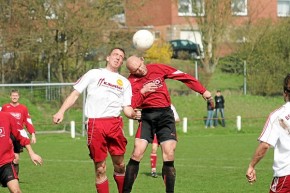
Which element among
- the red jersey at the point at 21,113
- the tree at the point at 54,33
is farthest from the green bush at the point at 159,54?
the red jersey at the point at 21,113

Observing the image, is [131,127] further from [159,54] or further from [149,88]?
[149,88]

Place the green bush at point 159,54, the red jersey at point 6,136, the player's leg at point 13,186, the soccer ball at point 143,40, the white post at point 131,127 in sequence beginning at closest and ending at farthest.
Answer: the player's leg at point 13,186, the red jersey at point 6,136, the soccer ball at point 143,40, the white post at point 131,127, the green bush at point 159,54

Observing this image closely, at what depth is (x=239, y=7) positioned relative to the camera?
45.0 meters

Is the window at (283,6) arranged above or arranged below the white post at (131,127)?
above

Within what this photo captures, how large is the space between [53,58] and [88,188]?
23955 millimetres

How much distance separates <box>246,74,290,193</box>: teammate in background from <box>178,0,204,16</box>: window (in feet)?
118

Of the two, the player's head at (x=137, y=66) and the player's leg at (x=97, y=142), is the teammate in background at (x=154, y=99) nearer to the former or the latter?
the player's head at (x=137, y=66)


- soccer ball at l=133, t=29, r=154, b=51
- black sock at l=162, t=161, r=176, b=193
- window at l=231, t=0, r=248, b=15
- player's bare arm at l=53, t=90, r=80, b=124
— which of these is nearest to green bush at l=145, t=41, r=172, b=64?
window at l=231, t=0, r=248, b=15

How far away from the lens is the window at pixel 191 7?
142 ft

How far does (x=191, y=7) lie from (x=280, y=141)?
37.1 m

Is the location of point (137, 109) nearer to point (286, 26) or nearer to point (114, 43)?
point (114, 43)

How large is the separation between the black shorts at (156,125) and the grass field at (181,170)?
77.5 inches

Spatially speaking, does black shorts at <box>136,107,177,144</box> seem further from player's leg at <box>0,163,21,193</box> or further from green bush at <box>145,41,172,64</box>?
green bush at <box>145,41,172,64</box>

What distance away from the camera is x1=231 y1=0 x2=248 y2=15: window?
145 feet
